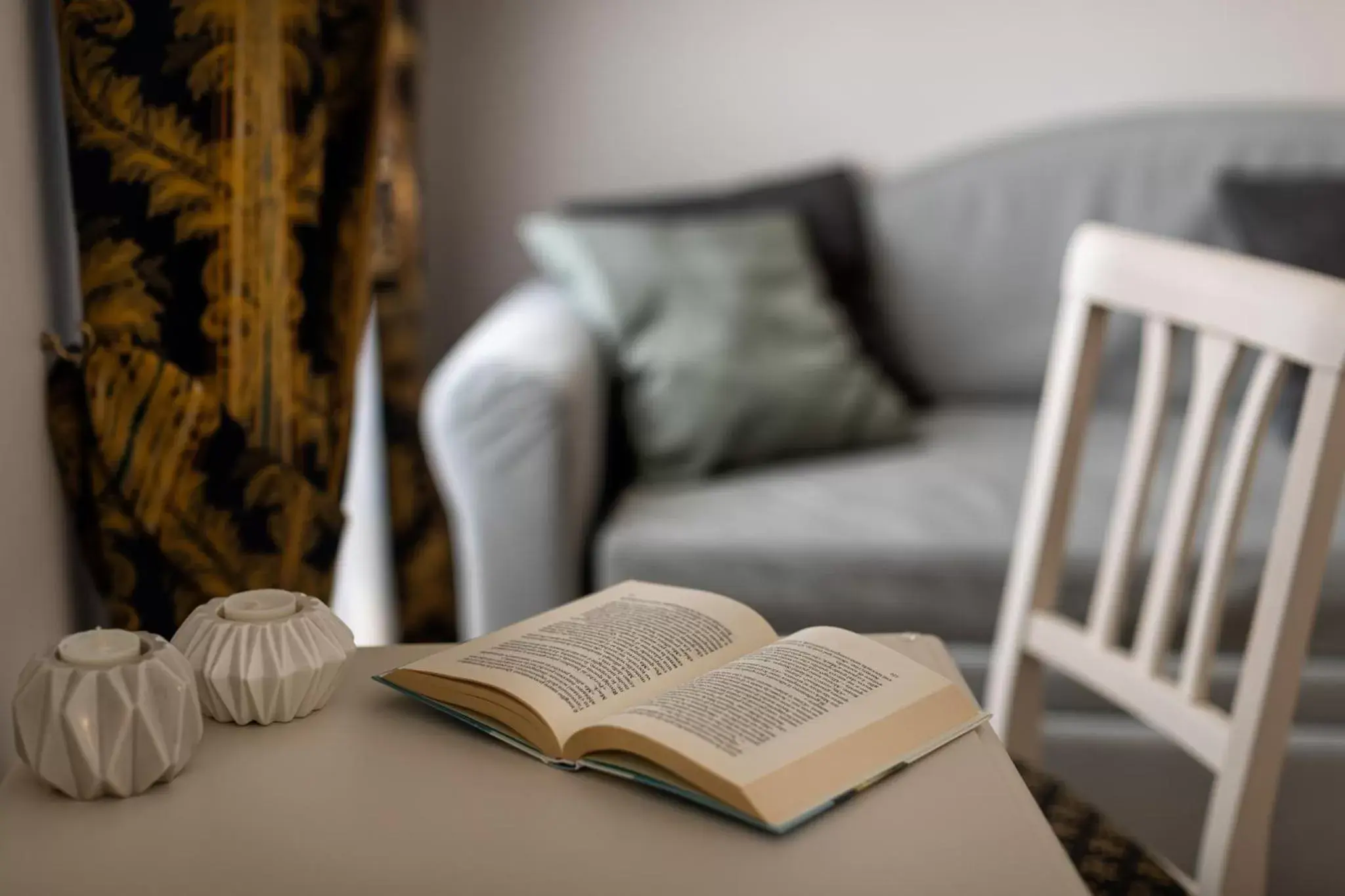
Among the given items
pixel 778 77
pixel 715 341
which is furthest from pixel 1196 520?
pixel 778 77

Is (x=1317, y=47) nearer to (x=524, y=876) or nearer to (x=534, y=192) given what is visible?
(x=534, y=192)

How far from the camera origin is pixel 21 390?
2.97 ft

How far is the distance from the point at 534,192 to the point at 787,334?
74 cm

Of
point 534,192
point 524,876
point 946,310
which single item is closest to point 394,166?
point 534,192

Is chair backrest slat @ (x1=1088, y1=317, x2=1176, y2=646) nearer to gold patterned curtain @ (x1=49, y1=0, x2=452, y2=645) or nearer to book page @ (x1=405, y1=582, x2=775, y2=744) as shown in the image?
book page @ (x1=405, y1=582, x2=775, y2=744)

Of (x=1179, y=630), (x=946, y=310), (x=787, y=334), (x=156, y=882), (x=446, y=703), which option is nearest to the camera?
(x=156, y=882)

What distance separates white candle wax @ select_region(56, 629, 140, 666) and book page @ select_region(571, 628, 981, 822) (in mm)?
236

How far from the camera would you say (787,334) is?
213cm

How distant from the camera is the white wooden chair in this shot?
1051mm

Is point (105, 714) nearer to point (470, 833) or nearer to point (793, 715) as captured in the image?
point (470, 833)

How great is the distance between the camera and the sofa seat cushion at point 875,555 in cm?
179

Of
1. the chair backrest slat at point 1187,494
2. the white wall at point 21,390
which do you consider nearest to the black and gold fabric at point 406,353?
the white wall at point 21,390

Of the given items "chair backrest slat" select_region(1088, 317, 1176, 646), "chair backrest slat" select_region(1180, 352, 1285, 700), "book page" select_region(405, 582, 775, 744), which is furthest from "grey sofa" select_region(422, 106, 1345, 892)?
"book page" select_region(405, 582, 775, 744)

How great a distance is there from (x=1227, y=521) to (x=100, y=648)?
0.84 metres
